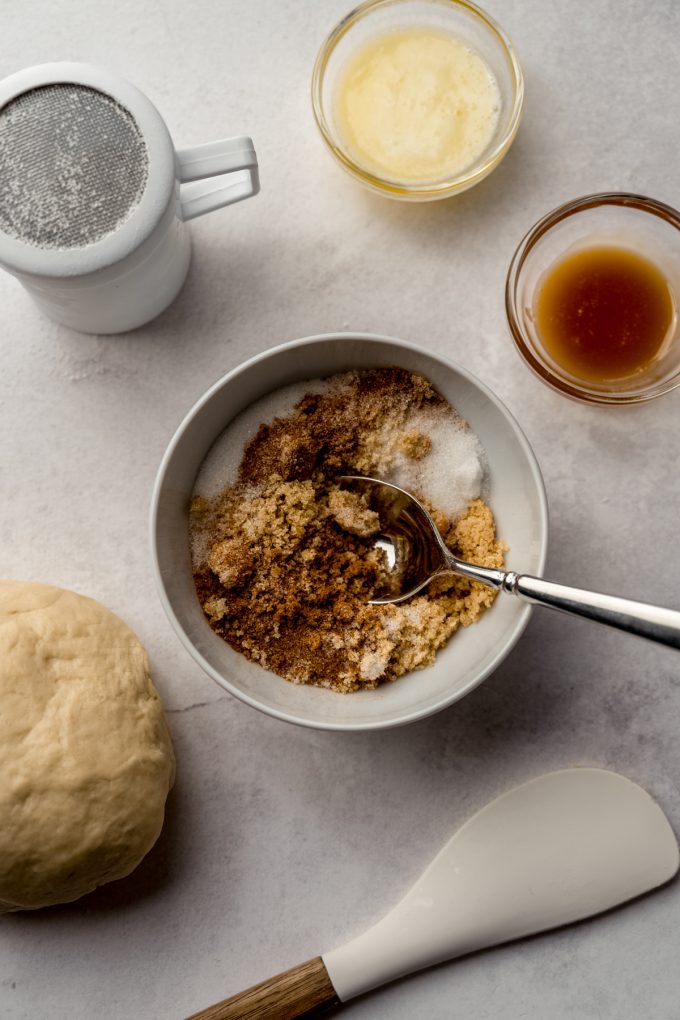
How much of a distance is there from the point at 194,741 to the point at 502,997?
2.06 ft

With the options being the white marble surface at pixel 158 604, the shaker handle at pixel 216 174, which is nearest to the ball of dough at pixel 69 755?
the white marble surface at pixel 158 604

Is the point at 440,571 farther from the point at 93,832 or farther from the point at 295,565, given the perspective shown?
the point at 93,832

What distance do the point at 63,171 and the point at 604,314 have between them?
0.82 meters

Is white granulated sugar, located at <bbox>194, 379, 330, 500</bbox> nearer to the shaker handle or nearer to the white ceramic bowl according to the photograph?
the white ceramic bowl

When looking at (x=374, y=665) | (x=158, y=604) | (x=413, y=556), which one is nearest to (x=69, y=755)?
(x=158, y=604)

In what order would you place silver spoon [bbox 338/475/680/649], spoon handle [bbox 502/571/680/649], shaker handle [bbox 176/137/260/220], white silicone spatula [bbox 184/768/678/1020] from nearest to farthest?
1. spoon handle [bbox 502/571/680/649]
2. silver spoon [bbox 338/475/680/649]
3. shaker handle [bbox 176/137/260/220]
4. white silicone spatula [bbox 184/768/678/1020]

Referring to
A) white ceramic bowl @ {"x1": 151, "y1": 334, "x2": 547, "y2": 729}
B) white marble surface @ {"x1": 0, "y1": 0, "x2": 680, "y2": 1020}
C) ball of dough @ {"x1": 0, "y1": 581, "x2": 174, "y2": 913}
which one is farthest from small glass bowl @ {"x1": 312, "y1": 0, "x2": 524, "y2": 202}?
ball of dough @ {"x1": 0, "y1": 581, "x2": 174, "y2": 913}

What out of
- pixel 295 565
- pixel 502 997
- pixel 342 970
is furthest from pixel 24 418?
pixel 502 997

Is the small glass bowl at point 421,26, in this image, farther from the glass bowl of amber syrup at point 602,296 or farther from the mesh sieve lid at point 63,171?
the mesh sieve lid at point 63,171

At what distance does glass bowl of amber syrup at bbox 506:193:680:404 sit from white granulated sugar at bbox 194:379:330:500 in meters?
0.35

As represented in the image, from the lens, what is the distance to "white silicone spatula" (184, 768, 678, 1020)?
1.30 metres

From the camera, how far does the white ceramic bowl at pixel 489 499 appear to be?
1157 millimetres

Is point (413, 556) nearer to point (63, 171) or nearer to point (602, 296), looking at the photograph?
point (602, 296)

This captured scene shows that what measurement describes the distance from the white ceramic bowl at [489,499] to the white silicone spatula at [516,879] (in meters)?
0.28
